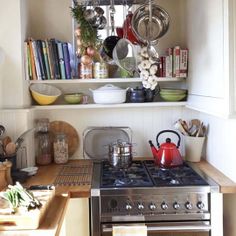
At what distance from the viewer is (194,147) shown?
7.72ft

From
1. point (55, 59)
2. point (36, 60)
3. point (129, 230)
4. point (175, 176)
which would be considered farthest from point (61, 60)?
point (129, 230)

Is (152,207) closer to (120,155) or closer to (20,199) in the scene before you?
(120,155)

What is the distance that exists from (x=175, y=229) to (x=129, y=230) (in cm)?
25

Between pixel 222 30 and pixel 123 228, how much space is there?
1142mm

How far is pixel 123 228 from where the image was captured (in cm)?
180

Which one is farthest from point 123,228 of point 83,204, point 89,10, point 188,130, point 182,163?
point 89,10

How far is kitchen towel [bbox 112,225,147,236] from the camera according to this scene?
1.79 meters

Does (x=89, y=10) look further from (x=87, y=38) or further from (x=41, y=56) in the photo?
(x=41, y=56)

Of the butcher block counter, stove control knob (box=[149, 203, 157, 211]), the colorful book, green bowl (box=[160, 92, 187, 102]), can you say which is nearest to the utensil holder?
the butcher block counter

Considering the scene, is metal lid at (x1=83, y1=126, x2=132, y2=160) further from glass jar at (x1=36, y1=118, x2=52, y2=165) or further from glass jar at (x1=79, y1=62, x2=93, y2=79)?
glass jar at (x1=79, y1=62, x2=93, y2=79)

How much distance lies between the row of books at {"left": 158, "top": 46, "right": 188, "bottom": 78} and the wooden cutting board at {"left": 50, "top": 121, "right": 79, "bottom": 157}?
810 mm

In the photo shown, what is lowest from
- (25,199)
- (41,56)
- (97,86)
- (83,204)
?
(83,204)

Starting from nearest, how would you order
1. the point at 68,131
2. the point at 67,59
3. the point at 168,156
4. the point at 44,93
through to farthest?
the point at 168,156 < the point at 67,59 < the point at 44,93 < the point at 68,131

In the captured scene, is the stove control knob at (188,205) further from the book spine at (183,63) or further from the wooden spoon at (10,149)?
the wooden spoon at (10,149)
